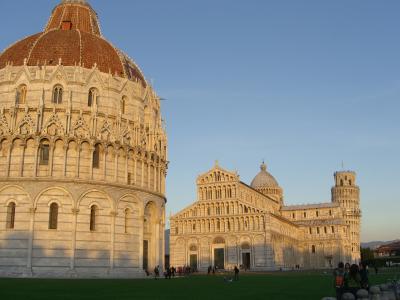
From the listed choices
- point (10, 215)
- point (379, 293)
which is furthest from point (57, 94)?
point (379, 293)

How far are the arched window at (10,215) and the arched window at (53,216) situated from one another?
3.01 metres

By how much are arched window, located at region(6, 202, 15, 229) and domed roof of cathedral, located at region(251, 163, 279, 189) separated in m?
88.3

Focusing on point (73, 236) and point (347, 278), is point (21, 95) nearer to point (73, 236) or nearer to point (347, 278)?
point (73, 236)

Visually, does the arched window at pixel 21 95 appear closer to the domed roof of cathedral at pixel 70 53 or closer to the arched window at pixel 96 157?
the domed roof of cathedral at pixel 70 53

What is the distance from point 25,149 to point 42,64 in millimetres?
8722

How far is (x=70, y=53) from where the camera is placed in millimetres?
45594

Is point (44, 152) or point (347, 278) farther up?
point (44, 152)

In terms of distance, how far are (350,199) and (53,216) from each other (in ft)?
356

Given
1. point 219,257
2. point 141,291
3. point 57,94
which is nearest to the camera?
point 141,291

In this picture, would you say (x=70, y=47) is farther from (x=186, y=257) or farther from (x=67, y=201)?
(x=186, y=257)

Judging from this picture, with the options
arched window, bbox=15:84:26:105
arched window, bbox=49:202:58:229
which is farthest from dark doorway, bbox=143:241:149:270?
arched window, bbox=15:84:26:105

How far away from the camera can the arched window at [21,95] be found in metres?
42.8

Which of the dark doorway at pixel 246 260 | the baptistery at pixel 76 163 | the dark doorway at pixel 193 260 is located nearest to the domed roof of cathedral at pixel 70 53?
the baptistery at pixel 76 163

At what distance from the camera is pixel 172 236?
308ft
